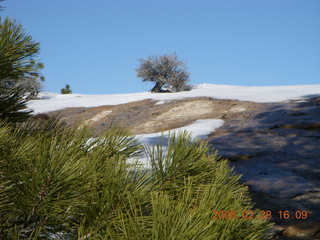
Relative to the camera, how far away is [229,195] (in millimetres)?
1753

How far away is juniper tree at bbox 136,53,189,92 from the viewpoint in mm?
26750

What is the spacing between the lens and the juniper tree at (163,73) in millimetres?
26750

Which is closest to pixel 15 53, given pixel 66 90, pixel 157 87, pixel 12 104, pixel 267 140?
pixel 12 104

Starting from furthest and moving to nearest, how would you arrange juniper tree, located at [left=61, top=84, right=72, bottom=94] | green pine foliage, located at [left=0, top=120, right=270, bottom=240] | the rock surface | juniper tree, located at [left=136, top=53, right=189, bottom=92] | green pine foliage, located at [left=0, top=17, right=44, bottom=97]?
juniper tree, located at [left=61, top=84, right=72, bottom=94] → juniper tree, located at [left=136, top=53, right=189, bottom=92] → the rock surface → green pine foliage, located at [left=0, top=17, right=44, bottom=97] → green pine foliage, located at [left=0, top=120, right=270, bottom=240]

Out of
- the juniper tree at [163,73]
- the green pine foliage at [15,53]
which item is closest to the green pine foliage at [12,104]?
the green pine foliage at [15,53]

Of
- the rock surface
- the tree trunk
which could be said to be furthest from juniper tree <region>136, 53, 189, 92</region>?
the rock surface

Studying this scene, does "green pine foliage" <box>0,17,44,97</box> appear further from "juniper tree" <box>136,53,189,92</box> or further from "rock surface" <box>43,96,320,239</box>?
"juniper tree" <box>136,53,189,92</box>

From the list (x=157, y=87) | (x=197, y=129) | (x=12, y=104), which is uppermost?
(x=157, y=87)

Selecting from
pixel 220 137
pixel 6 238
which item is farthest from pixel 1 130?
pixel 220 137

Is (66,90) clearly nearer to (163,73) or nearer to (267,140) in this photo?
(163,73)

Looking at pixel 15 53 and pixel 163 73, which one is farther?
pixel 163 73

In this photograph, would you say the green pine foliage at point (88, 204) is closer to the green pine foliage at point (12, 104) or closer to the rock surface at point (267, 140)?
the rock surface at point (267, 140)

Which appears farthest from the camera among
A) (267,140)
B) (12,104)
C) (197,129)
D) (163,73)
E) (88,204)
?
(163,73)

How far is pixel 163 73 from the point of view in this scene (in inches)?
1085
